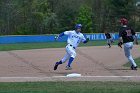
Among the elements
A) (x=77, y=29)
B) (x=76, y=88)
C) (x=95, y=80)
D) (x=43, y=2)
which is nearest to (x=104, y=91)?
(x=76, y=88)

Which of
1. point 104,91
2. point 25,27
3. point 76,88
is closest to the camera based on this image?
point 104,91

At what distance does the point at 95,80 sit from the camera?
45.4ft

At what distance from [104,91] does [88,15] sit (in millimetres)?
58564

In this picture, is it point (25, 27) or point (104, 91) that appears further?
point (25, 27)

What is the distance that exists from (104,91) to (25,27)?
183 ft

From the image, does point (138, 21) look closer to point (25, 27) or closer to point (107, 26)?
point (107, 26)

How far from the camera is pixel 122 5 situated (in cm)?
7244

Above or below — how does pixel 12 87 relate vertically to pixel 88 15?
above

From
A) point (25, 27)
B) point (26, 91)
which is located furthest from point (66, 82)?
point (25, 27)

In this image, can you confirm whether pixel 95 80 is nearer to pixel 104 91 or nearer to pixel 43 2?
pixel 104 91

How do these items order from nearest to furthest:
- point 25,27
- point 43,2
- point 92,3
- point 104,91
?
point 104,91, point 25,27, point 43,2, point 92,3

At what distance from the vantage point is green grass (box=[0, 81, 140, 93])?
35.9ft

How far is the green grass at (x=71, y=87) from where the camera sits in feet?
35.9

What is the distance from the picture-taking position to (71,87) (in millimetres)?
11859
